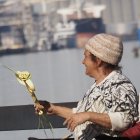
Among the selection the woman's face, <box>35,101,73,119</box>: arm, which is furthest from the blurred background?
the woman's face

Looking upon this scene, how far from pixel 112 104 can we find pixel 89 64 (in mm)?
185

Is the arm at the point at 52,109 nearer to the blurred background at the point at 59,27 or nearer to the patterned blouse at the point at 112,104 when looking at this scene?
the patterned blouse at the point at 112,104

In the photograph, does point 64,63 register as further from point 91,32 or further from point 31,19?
point 31,19

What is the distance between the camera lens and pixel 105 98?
217 centimetres

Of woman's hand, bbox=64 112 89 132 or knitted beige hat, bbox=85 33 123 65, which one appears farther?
knitted beige hat, bbox=85 33 123 65

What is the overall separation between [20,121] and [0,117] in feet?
Result: 0.36

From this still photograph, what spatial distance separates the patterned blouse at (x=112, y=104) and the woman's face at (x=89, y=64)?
5 cm

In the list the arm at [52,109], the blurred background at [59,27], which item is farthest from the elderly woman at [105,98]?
the blurred background at [59,27]

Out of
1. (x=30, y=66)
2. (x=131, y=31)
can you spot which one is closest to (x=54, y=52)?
(x=131, y=31)

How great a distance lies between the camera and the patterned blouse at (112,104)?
6.99 ft

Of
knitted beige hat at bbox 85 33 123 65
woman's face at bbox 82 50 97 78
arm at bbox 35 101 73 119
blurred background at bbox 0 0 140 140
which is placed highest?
knitted beige hat at bbox 85 33 123 65

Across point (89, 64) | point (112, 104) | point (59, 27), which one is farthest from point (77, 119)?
point (59, 27)

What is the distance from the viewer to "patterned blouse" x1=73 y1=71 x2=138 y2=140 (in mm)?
2131

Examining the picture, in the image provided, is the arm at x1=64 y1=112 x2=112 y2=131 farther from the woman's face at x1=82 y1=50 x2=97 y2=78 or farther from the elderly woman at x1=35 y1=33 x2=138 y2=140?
the woman's face at x1=82 y1=50 x2=97 y2=78
